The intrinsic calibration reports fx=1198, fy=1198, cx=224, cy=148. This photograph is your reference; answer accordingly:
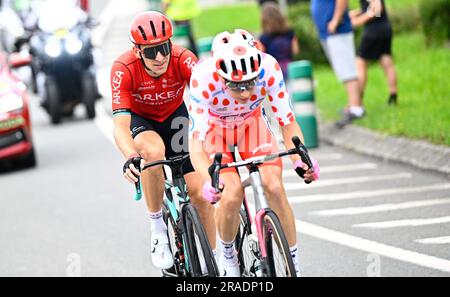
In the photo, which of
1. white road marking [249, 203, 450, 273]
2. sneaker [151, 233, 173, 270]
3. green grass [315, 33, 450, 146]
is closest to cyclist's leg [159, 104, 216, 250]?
sneaker [151, 233, 173, 270]

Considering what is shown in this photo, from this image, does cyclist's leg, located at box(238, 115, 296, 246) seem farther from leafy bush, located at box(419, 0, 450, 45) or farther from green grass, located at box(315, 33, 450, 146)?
leafy bush, located at box(419, 0, 450, 45)

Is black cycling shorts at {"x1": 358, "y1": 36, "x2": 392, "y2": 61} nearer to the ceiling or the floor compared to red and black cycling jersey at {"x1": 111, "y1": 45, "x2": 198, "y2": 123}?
nearer to the floor

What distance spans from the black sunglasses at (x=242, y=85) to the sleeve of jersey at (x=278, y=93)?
36 cm

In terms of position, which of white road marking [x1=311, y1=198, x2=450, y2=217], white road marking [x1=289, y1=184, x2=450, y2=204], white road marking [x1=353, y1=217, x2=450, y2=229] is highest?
white road marking [x1=353, y1=217, x2=450, y2=229]

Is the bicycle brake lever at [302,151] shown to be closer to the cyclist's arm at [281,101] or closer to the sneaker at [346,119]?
the cyclist's arm at [281,101]

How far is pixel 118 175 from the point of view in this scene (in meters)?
15.0

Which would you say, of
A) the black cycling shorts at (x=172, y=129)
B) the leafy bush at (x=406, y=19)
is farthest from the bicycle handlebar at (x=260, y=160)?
the leafy bush at (x=406, y=19)

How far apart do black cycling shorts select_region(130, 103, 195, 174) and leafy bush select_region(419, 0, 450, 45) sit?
1279cm

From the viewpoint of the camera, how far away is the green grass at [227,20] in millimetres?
28781

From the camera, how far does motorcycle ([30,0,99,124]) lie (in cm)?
2023

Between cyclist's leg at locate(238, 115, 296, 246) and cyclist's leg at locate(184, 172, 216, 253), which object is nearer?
cyclist's leg at locate(238, 115, 296, 246)
